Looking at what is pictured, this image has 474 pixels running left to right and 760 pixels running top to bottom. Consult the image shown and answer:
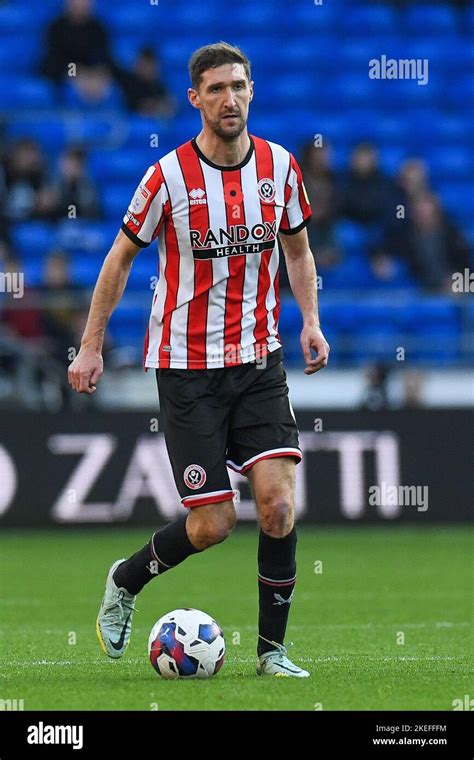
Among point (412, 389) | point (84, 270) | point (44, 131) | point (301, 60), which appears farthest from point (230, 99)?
point (301, 60)

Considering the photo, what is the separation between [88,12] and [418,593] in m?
9.55

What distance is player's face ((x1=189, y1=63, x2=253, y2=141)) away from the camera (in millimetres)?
5949

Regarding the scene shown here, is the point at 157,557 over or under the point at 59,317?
under

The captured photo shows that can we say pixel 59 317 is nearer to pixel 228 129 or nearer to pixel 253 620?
pixel 253 620

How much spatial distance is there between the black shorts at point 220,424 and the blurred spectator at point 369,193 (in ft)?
31.0

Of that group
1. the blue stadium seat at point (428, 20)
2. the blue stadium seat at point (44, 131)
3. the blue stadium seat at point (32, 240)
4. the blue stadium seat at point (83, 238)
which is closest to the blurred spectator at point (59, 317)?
the blue stadium seat at point (83, 238)

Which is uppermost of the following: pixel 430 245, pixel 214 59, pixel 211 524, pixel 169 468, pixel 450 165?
pixel 450 165

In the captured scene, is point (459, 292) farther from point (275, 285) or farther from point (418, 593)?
point (275, 285)

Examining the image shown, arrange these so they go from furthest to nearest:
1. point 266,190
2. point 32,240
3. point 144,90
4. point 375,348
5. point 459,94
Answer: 1. point 459,94
2. point 144,90
3. point 32,240
4. point 375,348
5. point 266,190

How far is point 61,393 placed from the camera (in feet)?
43.1

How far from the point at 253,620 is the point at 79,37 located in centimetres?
990

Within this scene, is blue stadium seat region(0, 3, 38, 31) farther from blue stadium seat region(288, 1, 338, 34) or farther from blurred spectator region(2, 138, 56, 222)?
blurred spectator region(2, 138, 56, 222)

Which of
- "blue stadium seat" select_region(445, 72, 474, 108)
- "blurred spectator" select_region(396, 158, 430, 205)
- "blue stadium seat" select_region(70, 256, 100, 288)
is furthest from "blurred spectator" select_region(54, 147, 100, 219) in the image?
"blue stadium seat" select_region(445, 72, 474, 108)

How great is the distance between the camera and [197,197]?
6047mm
